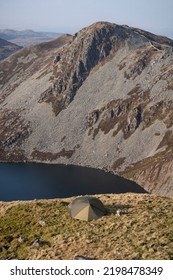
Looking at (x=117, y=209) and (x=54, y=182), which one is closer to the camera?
(x=117, y=209)

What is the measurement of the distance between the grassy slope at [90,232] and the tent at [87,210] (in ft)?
2.08

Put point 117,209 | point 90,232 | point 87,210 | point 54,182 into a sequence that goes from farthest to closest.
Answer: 1. point 54,182
2. point 117,209
3. point 87,210
4. point 90,232

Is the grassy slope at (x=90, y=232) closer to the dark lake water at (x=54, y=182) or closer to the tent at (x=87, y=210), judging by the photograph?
the tent at (x=87, y=210)

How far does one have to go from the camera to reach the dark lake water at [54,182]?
144 metres

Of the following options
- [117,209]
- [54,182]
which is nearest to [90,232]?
[117,209]

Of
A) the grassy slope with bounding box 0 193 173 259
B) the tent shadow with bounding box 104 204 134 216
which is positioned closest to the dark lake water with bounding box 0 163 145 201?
the grassy slope with bounding box 0 193 173 259

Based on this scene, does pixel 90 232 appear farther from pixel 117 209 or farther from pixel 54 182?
pixel 54 182

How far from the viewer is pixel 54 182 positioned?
157 m

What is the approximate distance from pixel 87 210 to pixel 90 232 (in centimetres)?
337

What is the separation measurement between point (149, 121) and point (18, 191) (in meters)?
67.7

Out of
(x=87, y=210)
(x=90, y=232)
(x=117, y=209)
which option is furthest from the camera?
(x=117, y=209)

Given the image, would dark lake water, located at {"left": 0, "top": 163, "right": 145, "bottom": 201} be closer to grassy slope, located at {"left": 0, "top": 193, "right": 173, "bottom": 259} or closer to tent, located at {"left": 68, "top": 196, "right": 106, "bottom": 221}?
grassy slope, located at {"left": 0, "top": 193, "right": 173, "bottom": 259}

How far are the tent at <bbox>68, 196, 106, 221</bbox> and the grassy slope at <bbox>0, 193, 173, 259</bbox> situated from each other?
0.63 meters

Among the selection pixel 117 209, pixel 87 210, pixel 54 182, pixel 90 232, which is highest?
pixel 87 210
